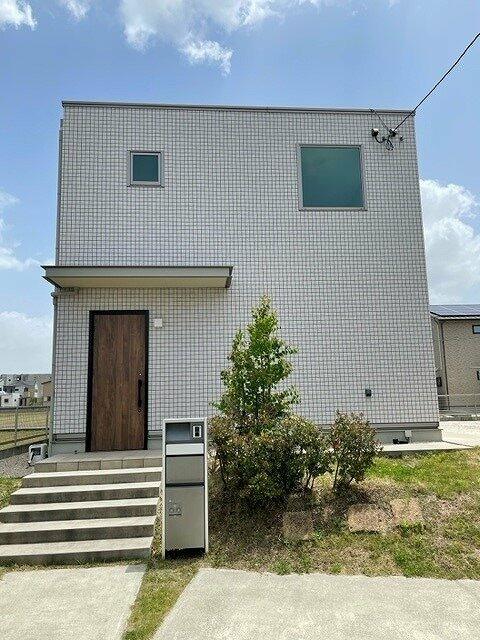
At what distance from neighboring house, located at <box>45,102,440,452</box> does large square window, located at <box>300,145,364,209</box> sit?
3cm

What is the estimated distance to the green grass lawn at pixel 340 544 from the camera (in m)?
4.25

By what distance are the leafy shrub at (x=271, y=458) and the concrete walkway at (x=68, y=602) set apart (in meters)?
1.50

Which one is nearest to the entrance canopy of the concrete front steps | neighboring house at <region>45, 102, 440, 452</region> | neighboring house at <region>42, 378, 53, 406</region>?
neighboring house at <region>45, 102, 440, 452</region>

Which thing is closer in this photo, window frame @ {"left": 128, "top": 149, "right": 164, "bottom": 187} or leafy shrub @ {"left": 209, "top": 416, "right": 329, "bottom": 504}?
leafy shrub @ {"left": 209, "top": 416, "right": 329, "bottom": 504}

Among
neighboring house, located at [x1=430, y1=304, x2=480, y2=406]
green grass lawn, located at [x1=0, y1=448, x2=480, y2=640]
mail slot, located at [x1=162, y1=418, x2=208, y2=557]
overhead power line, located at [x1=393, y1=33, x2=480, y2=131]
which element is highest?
overhead power line, located at [x1=393, y1=33, x2=480, y2=131]

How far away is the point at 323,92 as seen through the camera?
9.70 m

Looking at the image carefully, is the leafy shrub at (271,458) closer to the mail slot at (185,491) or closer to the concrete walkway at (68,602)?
the mail slot at (185,491)

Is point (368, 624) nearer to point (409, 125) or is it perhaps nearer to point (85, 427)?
point (85, 427)

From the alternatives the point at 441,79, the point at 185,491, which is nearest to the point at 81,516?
the point at 185,491

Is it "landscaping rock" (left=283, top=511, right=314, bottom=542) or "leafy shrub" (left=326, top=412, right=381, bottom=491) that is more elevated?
"leafy shrub" (left=326, top=412, right=381, bottom=491)

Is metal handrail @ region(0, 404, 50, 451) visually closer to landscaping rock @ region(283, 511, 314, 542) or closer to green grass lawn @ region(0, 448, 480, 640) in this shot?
green grass lawn @ region(0, 448, 480, 640)

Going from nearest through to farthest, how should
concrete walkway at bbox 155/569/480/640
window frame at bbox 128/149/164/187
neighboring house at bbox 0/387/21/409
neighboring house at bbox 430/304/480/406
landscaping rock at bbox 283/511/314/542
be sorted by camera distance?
concrete walkway at bbox 155/569/480/640 < landscaping rock at bbox 283/511/314/542 < window frame at bbox 128/149/164/187 < neighboring house at bbox 0/387/21/409 < neighboring house at bbox 430/304/480/406

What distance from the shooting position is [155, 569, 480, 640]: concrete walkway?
129 inches

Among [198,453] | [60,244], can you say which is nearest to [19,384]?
[60,244]
